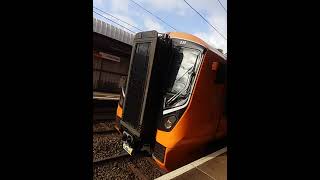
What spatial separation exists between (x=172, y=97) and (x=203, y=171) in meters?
1.54

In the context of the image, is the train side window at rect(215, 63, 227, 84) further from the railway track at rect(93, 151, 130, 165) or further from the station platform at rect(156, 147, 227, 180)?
the railway track at rect(93, 151, 130, 165)

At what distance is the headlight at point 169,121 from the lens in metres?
4.20

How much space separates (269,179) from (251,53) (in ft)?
1.73

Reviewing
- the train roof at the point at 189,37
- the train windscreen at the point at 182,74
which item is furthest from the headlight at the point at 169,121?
the train roof at the point at 189,37

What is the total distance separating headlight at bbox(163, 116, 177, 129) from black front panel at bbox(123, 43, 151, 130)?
0.63 metres

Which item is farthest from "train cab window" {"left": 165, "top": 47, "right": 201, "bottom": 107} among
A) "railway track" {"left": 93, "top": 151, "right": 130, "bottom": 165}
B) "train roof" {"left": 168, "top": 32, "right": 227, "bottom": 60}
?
"railway track" {"left": 93, "top": 151, "right": 130, "bottom": 165}

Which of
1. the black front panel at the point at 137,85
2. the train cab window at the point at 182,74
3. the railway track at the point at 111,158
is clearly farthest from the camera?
the black front panel at the point at 137,85

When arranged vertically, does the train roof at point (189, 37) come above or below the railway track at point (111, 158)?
above

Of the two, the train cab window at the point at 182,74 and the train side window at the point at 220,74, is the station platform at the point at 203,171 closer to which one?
the train cab window at the point at 182,74

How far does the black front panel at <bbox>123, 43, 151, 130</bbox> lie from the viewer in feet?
15.4
